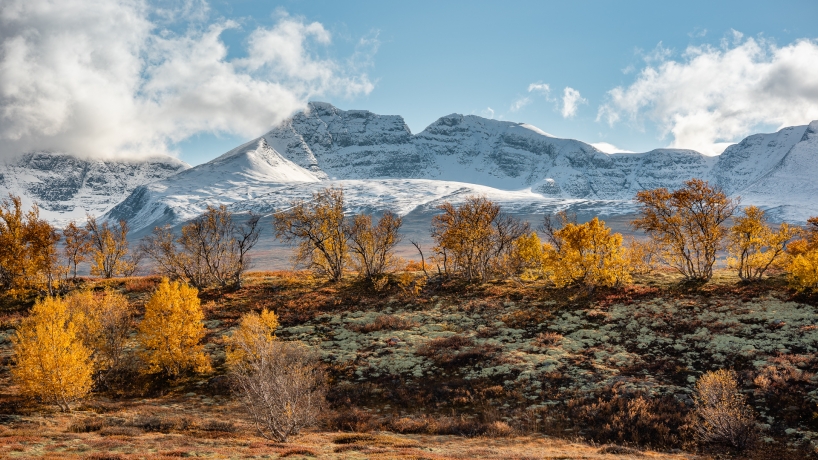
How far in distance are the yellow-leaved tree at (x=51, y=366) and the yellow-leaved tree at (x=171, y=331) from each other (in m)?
5.17

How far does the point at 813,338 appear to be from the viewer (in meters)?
29.5

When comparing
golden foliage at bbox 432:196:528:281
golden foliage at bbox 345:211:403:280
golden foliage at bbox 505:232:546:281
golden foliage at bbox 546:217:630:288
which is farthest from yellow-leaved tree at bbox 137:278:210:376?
golden foliage at bbox 505:232:546:281

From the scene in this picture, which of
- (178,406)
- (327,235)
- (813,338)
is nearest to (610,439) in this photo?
(813,338)

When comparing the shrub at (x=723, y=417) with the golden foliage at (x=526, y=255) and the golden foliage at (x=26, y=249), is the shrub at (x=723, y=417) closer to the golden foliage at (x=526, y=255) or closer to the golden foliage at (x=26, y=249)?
the golden foliage at (x=526, y=255)

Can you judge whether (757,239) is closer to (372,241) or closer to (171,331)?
(372,241)

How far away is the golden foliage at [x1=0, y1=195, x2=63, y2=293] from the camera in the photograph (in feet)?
151

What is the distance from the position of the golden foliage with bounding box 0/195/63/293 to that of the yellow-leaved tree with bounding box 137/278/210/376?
79.9ft

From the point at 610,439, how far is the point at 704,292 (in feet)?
90.1

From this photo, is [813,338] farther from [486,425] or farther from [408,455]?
[408,455]

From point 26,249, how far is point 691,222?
73.5 metres

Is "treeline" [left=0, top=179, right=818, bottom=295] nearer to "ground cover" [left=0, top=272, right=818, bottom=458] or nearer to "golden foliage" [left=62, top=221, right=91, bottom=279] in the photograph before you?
"golden foliage" [left=62, top=221, right=91, bottom=279]

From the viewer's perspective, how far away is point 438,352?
35344 mm

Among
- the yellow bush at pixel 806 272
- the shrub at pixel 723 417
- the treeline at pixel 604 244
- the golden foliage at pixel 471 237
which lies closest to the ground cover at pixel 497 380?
the shrub at pixel 723 417

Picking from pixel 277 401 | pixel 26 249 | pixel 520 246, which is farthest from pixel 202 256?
pixel 520 246
